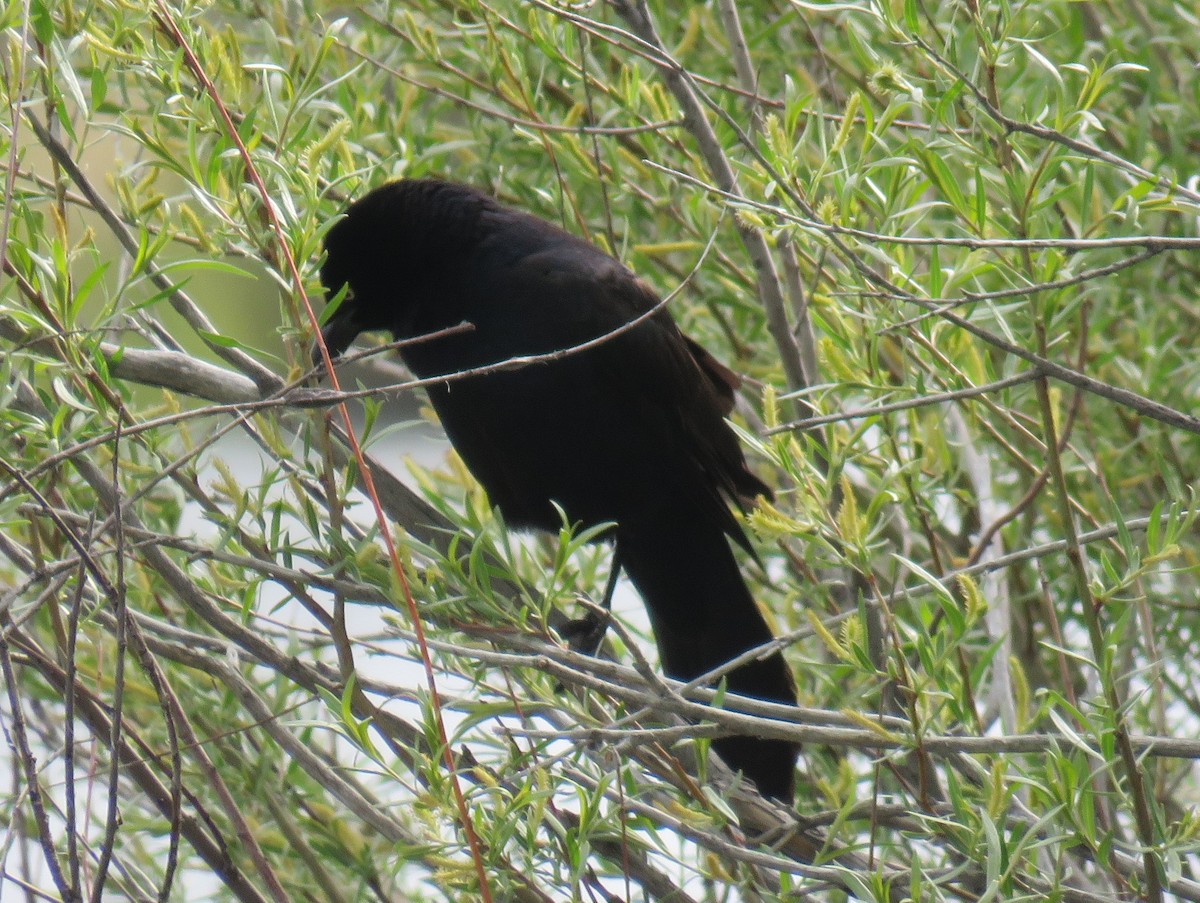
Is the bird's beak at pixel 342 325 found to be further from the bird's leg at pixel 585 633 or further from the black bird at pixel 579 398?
the bird's leg at pixel 585 633

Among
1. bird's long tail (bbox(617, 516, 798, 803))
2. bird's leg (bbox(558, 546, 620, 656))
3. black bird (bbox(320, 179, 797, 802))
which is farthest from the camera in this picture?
bird's long tail (bbox(617, 516, 798, 803))

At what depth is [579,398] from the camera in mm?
3168

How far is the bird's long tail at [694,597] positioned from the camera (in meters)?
3.34

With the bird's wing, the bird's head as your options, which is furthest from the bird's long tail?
the bird's head

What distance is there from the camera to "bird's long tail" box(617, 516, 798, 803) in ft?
11.0

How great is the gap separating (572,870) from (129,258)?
1166 mm

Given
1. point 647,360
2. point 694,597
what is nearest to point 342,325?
point 647,360

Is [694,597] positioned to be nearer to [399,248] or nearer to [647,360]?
[647,360]

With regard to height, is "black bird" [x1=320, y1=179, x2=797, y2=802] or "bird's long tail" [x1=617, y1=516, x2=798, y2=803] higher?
"black bird" [x1=320, y1=179, x2=797, y2=802]

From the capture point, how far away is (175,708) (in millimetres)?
2025

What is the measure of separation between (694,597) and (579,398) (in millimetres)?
584

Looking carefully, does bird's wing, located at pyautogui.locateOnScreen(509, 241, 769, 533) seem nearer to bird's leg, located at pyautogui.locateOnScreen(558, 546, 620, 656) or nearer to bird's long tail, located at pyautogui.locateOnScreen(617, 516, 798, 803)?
bird's long tail, located at pyautogui.locateOnScreen(617, 516, 798, 803)

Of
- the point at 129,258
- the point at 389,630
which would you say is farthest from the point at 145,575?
the point at 389,630

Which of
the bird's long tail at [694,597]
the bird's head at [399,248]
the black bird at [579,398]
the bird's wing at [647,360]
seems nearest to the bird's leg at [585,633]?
the black bird at [579,398]
